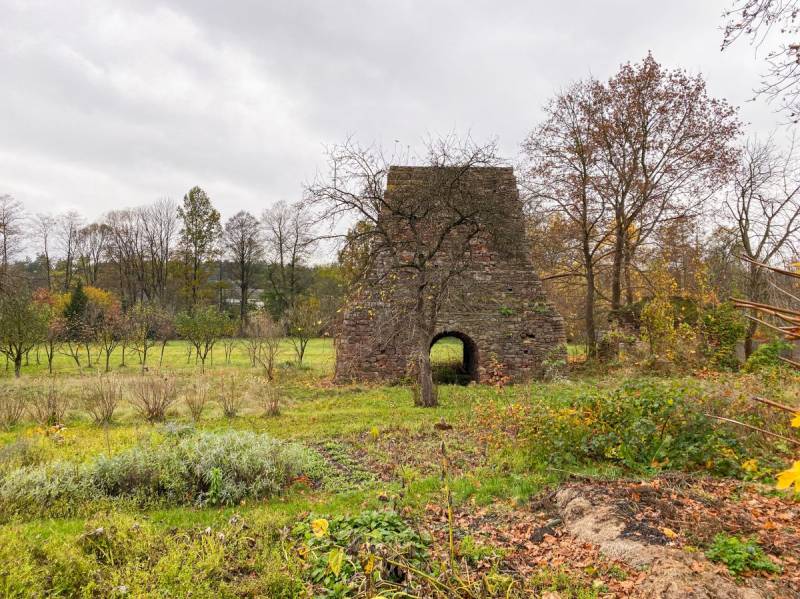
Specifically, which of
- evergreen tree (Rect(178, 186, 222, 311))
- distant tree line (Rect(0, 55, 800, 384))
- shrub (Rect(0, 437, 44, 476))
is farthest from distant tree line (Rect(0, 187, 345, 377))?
shrub (Rect(0, 437, 44, 476))

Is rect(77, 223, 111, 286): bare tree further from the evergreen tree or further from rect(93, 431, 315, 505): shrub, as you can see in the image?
rect(93, 431, 315, 505): shrub

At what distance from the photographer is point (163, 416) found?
9.81 m

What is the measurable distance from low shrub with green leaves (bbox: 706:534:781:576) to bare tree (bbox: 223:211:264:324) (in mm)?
39664

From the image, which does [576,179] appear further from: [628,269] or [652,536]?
[652,536]

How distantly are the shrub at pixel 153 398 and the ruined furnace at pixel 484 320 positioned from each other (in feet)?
18.2

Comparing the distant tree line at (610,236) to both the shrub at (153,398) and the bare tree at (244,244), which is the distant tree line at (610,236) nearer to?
the shrub at (153,398)

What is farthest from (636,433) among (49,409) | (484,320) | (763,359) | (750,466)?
(49,409)

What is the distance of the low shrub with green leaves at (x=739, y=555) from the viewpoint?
3.30 m

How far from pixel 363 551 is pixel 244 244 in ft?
130

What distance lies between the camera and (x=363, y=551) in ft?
11.9

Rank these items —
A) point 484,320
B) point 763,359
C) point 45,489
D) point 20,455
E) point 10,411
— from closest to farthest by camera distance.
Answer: point 45,489, point 20,455, point 10,411, point 763,359, point 484,320

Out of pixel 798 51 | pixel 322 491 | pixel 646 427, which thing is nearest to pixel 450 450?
pixel 322 491

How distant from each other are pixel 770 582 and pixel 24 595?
4963 millimetres

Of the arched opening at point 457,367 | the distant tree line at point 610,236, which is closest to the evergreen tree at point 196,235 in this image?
the distant tree line at point 610,236
